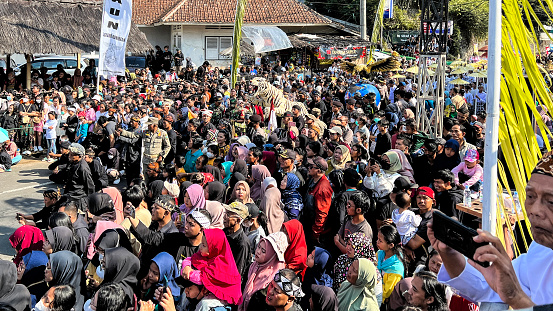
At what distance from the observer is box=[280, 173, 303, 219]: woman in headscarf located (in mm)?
7488

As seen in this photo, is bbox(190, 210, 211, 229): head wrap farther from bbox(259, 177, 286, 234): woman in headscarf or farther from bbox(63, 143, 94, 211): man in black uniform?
bbox(63, 143, 94, 211): man in black uniform

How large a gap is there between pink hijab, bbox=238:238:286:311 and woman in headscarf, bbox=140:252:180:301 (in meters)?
0.64

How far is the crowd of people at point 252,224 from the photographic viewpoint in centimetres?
487

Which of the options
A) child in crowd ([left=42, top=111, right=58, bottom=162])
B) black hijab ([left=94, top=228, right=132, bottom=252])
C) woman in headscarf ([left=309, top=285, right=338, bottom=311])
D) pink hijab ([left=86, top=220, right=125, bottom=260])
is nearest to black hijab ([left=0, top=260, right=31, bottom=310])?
black hijab ([left=94, top=228, right=132, bottom=252])

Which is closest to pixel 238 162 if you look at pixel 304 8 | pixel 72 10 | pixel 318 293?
pixel 318 293

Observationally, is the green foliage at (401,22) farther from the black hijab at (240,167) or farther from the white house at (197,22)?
the black hijab at (240,167)

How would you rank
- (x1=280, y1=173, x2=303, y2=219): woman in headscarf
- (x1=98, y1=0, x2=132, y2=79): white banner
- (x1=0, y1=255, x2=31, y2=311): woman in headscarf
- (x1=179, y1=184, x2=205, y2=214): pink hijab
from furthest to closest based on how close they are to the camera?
(x1=98, y1=0, x2=132, y2=79): white banner, (x1=280, y1=173, x2=303, y2=219): woman in headscarf, (x1=179, y1=184, x2=205, y2=214): pink hijab, (x1=0, y1=255, x2=31, y2=311): woman in headscarf

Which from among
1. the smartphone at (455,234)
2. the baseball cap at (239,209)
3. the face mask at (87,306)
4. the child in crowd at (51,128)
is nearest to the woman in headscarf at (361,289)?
the baseball cap at (239,209)

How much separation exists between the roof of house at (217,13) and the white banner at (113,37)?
55.9 feet

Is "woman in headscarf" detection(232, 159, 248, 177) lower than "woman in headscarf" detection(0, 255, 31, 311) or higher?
higher

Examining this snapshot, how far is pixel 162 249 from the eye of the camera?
5.71 meters

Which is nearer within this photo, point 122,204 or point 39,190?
point 122,204

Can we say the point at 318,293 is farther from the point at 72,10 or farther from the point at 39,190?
the point at 72,10

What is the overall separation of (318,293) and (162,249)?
1692 millimetres
